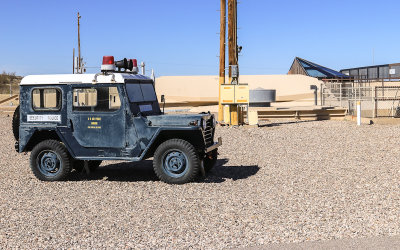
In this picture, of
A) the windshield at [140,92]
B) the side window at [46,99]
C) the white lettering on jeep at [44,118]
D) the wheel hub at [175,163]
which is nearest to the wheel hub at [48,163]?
the white lettering on jeep at [44,118]

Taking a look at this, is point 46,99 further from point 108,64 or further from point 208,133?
point 208,133

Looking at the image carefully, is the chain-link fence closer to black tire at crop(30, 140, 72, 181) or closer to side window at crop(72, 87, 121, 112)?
side window at crop(72, 87, 121, 112)

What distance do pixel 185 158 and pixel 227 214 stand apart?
7.37 feet

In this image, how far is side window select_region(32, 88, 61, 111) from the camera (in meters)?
9.53

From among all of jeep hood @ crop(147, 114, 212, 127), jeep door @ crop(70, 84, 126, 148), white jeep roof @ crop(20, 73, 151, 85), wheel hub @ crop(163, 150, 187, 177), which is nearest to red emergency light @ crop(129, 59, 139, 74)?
white jeep roof @ crop(20, 73, 151, 85)

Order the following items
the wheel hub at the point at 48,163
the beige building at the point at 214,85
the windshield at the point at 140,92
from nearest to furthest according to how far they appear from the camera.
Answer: the windshield at the point at 140,92
the wheel hub at the point at 48,163
the beige building at the point at 214,85

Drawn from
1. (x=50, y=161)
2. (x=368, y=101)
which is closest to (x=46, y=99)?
(x=50, y=161)

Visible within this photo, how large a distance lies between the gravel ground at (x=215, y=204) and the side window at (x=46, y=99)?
141 cm

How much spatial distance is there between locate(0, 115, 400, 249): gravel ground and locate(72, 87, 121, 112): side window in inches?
55.1

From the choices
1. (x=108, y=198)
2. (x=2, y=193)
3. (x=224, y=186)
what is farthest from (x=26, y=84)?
(x=224, y=186)

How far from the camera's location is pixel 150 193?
8.55 metres

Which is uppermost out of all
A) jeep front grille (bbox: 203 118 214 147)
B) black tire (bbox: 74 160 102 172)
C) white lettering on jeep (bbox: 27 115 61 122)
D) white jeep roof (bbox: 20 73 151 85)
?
white jeep roof (bbox: 20 73 151 85)

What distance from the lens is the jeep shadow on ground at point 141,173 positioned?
1001cm

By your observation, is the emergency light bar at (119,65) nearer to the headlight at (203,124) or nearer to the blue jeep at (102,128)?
the blue jeep at (102,128)
